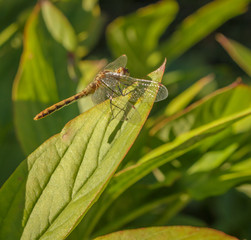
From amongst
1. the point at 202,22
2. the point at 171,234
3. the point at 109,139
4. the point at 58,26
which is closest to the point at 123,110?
the point at 109,139

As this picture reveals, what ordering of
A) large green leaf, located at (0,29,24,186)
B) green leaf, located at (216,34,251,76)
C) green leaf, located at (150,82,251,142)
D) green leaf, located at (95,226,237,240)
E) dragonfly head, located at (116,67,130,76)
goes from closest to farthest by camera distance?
green leaf, located at (95,226,237,240) < green leaf, located at (150,82,251,142) < dragonfly head, located at (116,67,130,76) < large green leaf, located at (0,29,24,186) < green leaf, located at (216,34,251,76)

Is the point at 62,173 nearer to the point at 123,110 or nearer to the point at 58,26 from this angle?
the point at 123,110

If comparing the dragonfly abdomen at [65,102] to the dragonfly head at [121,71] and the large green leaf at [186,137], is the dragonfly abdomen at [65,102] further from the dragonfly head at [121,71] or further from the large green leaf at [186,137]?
the large green leaf at [186,137]

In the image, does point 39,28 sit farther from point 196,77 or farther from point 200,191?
point 196,77

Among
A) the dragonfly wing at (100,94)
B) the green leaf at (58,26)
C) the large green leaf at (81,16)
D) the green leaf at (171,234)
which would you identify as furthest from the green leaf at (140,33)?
the green leaf at (171,234)

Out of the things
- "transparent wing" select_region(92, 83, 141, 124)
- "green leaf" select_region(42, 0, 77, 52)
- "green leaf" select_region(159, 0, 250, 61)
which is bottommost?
"green leaf" select_region(159, 0, 250, 61)

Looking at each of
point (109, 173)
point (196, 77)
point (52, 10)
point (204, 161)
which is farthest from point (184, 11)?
point (109, 173)

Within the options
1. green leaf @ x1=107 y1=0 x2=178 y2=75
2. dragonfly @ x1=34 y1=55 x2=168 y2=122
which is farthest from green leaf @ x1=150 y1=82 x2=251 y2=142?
green leaf @ x1=107 y1=0 x2=178 y2=75

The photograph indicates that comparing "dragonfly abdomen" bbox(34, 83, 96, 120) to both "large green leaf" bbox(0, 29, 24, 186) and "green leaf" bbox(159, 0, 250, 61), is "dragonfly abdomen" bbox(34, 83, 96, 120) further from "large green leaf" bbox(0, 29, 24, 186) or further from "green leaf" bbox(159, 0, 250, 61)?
"green leaf" bbox(159, 0, 250, 61)
